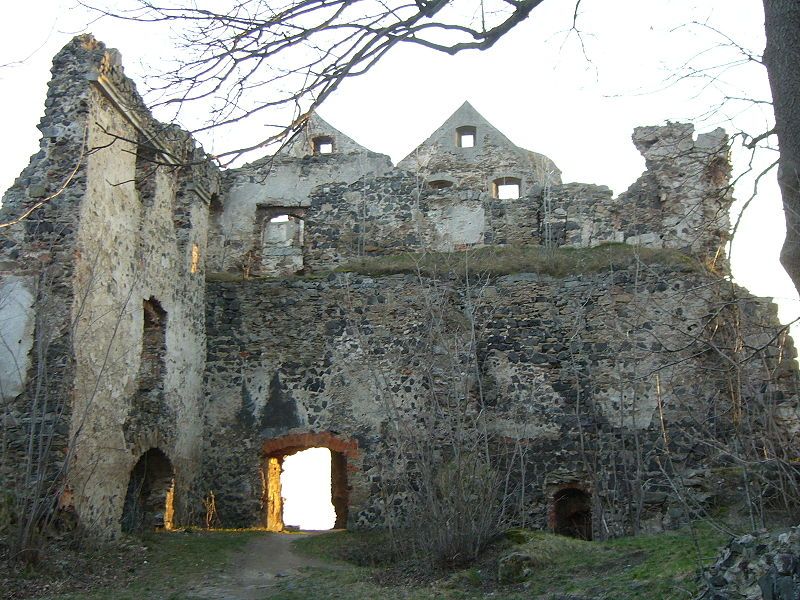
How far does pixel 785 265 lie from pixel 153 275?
8646 millimetres

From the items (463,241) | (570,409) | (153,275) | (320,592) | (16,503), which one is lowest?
(320,592)

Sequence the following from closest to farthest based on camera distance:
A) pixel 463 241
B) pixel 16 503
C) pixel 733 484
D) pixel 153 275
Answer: pixel 16 503, pixel 733 484, pixel 153 275, pixel 463 241

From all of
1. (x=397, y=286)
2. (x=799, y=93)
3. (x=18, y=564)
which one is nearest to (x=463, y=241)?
(x=397, y=286)

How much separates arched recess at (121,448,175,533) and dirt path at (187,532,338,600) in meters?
1.29

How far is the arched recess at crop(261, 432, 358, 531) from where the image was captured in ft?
41.0

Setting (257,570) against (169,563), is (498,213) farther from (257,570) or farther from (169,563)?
(169,563)

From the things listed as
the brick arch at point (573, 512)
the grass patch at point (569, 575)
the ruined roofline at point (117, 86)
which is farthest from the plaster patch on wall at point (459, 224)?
the grass patch at point (569, 575)

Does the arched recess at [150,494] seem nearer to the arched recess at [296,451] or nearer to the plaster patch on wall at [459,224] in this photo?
the arched recess at [296,451]

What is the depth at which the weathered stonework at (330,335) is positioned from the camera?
984 cm

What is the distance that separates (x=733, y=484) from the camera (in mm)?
10141

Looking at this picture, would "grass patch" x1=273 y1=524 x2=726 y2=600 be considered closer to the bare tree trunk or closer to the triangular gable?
the bare tree trunk

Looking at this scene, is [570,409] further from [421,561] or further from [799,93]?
[799,93]

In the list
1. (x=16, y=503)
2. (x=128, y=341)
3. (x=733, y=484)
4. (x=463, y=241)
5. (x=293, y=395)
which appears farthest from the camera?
(x=463, y=241)

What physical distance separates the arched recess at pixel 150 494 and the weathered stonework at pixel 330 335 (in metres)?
0.04
